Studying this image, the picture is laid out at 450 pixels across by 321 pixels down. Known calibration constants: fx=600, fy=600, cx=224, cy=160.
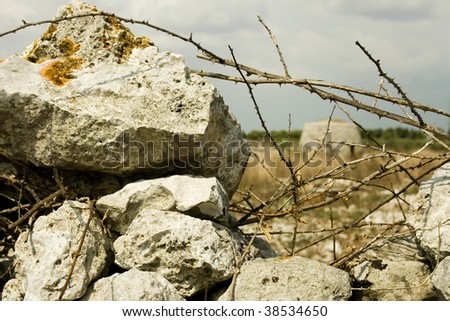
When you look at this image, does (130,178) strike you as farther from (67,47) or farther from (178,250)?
(67,47)

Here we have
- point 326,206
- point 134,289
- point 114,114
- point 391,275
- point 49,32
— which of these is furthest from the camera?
point 326,206

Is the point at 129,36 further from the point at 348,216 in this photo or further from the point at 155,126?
the point at 348,216

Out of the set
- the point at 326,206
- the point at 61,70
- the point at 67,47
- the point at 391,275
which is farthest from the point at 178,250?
the point at 326,206

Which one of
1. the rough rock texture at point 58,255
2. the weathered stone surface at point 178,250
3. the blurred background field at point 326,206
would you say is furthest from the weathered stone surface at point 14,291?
the blurred background field at point 326,206

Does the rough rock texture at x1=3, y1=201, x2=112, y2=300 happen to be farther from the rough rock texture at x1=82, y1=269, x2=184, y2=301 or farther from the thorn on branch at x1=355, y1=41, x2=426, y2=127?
the thorn on branch at x1=355, y1=41, x2=426, y2=127

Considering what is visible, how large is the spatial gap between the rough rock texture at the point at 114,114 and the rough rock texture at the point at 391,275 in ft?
3.36

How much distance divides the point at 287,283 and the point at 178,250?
57 cm

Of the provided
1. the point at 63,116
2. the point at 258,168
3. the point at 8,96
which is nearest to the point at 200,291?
the point at 63,116

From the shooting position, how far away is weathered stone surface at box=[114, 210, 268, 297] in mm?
3020

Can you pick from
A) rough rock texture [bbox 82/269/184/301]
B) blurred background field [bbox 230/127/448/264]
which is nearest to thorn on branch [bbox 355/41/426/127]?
blurred background field [bbox 230/127/448/264]

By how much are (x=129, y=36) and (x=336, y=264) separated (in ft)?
6.19

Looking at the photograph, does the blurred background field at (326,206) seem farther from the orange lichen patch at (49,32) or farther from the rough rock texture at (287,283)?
the orange lichen patch at (49,32)

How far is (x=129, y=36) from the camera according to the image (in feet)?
12.1

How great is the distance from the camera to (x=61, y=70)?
3.45 m
